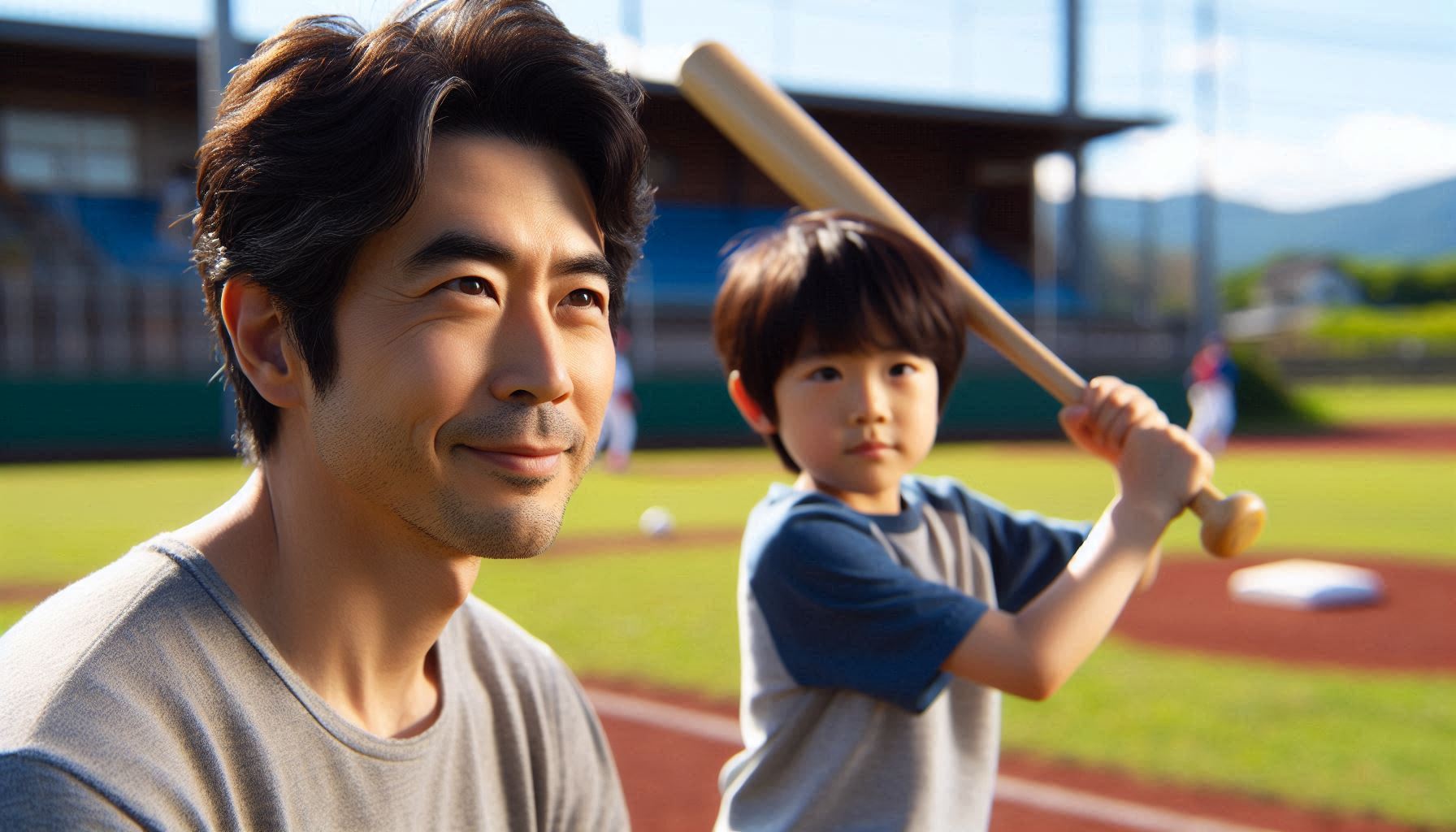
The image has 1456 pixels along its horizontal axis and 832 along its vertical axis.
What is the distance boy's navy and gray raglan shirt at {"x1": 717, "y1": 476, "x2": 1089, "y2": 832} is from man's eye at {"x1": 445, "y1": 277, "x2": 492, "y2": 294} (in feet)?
2.47

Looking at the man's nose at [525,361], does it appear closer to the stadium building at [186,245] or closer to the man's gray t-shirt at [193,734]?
the man's gray t-shirt at [193,734]

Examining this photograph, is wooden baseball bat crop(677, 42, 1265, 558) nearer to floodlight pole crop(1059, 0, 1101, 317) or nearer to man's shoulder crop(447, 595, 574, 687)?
man's shoulder crop(447, 595, 574, 687)

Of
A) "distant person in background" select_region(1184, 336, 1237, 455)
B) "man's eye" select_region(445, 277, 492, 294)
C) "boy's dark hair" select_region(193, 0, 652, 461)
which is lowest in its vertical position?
"distant person in background" select_region(1184, 336, 1237, 455)

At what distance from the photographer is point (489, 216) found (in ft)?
3.94

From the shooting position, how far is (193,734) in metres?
1.07

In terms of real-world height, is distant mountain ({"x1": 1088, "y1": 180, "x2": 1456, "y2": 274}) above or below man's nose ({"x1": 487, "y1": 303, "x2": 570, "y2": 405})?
above

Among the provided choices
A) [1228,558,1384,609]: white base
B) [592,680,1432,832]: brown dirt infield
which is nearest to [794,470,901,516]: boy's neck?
[592,680,1432,832]: brown dirt infield

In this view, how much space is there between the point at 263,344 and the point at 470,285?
9.1 inches

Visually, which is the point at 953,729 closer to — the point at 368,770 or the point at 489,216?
the point at 368,770

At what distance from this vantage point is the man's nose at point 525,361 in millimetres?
1186

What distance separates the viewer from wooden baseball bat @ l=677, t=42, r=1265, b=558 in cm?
179

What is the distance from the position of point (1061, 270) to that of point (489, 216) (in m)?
28.3

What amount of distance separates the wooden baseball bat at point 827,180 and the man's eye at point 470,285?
2.12 ft

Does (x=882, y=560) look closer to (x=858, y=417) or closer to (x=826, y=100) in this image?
(x=858, y=417)
